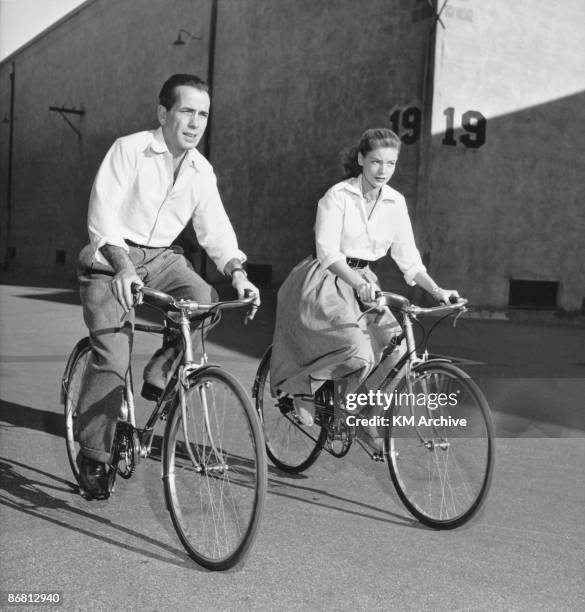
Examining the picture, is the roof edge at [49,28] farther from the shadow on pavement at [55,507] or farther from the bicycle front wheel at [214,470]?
the bicycle front wheel at [214,470]

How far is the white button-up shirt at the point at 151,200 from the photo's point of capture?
375 centimetres

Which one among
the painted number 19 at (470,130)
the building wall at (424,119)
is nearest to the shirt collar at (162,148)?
the building wall at (424,119)

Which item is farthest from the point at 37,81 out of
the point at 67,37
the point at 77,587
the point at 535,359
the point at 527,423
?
the point at 77,587

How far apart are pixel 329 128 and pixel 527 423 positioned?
1289 centimetres

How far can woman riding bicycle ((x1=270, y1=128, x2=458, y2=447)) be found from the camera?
4.36 m

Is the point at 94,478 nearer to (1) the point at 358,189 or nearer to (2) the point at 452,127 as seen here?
(1) the point at 358,189

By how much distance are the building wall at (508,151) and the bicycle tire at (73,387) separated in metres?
12.0

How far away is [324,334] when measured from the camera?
443cm

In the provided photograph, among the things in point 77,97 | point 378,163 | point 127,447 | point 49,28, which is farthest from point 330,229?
point 49,28

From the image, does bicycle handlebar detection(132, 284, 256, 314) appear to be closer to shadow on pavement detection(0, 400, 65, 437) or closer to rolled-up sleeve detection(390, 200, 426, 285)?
rolled-up sleeve detection(390, 200, 426, 285)

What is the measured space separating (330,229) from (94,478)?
64.7 inches

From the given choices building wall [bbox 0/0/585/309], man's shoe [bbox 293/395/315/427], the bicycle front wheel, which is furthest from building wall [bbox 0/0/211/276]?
the bicycle front wheel

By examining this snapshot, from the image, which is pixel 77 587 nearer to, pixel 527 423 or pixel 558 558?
pixel 558 558

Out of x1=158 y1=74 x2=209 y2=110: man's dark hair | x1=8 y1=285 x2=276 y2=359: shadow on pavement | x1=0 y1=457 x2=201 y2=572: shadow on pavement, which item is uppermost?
x1=158 y1=74 x2=209 y2=110: man's dark hair
